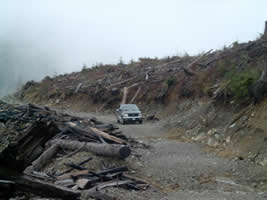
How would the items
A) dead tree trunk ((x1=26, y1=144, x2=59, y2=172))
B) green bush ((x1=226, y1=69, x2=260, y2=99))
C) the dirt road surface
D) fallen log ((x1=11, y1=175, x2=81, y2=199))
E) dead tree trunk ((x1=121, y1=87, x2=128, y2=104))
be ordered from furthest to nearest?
dead tree trunk ((x1=121, y1=87, x2=128, y2=104))
green bush ((x1=226, y1=69, x2=260, y2=99))
dead tree trunk ((x1=26, y1=144, x2=59, y2=172))
the dirt road surface
fallen log ((x1=11, y1=175, x2=81, y2=199))

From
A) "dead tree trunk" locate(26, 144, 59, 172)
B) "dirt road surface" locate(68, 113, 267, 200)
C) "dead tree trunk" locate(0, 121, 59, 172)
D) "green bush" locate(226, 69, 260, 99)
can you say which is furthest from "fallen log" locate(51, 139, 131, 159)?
"green bush" locate(226, 69, 260, 99)

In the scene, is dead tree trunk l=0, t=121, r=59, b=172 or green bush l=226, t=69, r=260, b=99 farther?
green bush l=226, t=69, r=260, b=99

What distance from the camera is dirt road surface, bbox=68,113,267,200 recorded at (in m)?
7.76

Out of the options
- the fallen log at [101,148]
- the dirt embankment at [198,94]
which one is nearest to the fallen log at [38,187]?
the fallen log at [101,148]

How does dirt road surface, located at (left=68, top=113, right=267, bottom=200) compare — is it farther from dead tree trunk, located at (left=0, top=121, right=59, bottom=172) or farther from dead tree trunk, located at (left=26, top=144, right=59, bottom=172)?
dead tree trunk, located at (left=0, top=121, right=59, bottom=172)

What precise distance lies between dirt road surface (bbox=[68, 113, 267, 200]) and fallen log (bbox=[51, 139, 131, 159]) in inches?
24.2

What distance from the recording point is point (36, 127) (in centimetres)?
416

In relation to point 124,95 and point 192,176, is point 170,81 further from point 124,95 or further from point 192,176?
point 192,176

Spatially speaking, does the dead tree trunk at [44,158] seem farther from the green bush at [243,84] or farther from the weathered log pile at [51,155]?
the green bush at [243,84]

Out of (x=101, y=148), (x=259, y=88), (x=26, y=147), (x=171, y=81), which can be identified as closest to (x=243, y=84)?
(x=259, y=88)

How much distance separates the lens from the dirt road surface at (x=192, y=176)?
25.4ft

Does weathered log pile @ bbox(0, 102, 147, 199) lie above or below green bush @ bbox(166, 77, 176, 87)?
below

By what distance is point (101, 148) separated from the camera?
10797 millimetres

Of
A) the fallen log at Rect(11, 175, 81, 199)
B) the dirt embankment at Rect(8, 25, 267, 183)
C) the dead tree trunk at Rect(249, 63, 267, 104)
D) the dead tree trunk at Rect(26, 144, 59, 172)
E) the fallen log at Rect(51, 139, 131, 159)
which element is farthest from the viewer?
the dead tree trunk at Rect(249, 63, 267, 104)
